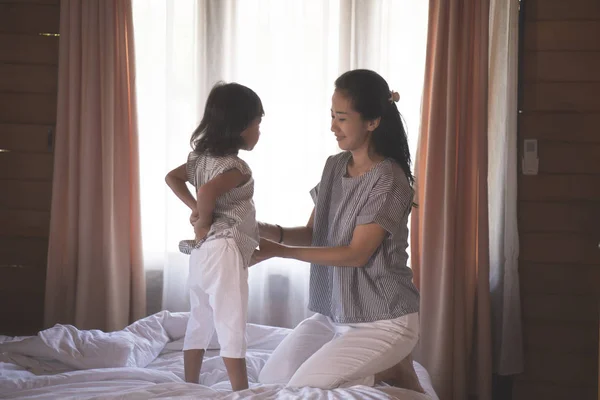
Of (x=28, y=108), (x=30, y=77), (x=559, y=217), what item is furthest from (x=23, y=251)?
(x=559, y=217)

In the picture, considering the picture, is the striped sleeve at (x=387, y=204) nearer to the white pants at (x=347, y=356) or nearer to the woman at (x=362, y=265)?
the woman at (x=362, y=265)

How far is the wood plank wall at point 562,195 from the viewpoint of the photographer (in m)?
3.40

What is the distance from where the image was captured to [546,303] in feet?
11.4

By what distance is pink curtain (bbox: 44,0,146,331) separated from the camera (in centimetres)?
349

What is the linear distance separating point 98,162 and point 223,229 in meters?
1.52

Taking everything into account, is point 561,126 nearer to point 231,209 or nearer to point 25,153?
point 231,209

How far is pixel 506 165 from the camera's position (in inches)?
134

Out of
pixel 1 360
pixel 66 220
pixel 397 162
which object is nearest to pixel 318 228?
pixel 397 162

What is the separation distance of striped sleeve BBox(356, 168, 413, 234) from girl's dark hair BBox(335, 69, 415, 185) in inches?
4.1

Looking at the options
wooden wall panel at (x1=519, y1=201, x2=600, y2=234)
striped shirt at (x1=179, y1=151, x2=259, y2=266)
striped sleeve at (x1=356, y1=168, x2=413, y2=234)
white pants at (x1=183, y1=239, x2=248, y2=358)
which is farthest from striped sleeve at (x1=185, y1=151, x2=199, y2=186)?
wooden wall panel at (x1=519, y1=201, x2=600, y2=234)

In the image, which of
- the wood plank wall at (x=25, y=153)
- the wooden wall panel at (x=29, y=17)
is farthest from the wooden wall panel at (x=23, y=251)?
the wooden wall panel at (x=29, y=17)

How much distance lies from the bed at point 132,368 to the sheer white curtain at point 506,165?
1.03 meters

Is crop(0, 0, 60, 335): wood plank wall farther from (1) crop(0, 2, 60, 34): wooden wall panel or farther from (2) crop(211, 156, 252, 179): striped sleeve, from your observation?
(2) crop(211, 156, 252, 179): striped sleeve

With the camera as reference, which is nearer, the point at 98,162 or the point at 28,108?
the point at 98,162
